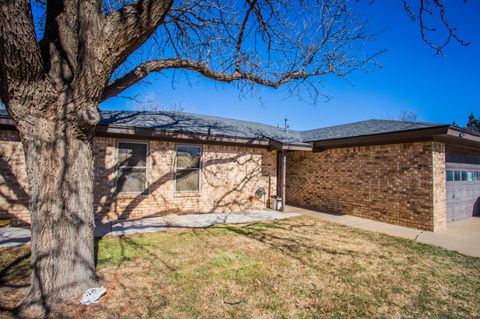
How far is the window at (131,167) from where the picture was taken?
753cm

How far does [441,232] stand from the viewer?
6.96 m

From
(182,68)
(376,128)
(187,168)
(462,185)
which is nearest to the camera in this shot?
(182,68)

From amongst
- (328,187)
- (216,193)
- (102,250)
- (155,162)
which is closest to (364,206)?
(328,187)

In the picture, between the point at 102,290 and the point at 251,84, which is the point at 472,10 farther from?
the point at 102,290

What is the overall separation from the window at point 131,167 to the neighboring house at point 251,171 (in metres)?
0.03

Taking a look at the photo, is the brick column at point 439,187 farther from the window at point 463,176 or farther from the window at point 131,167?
the window at point 131,167

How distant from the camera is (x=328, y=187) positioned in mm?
10031

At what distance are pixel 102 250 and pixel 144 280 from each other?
169cm

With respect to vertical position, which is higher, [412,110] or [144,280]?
[412,110]

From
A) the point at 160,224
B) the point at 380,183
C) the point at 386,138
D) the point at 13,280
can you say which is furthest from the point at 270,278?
the point at 386,138

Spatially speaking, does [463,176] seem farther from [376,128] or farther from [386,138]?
[386,138]

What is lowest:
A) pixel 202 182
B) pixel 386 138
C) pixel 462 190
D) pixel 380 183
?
pixel 462 190

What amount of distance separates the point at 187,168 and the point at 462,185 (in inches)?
396

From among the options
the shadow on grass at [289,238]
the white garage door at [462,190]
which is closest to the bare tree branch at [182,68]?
the shadow on grass at [289,238]
